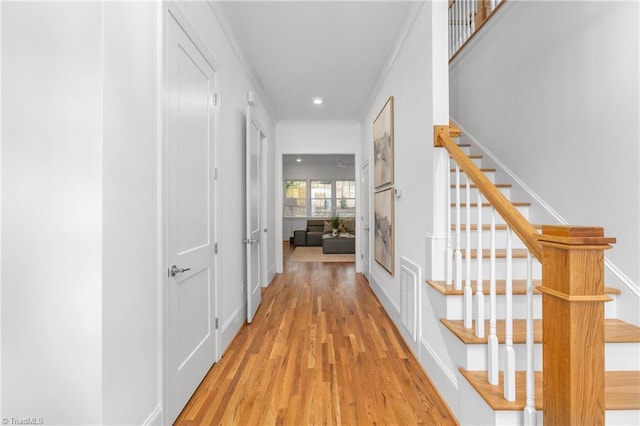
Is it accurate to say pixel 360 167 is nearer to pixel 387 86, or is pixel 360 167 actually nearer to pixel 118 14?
pixel 387 86

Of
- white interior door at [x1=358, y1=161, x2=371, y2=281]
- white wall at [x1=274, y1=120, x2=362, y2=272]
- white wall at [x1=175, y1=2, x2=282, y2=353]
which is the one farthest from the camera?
white wall at [x1=274, y1=120, x2=362, y2=272]

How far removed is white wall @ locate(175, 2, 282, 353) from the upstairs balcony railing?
2.52m

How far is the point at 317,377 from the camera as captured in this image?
2.16 metres

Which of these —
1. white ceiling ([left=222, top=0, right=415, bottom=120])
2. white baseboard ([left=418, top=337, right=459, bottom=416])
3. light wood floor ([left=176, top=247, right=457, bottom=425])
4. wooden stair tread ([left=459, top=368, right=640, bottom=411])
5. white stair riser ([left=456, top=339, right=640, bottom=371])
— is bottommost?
light wood floor ([left=176, top=247, right=457, bottom=425])

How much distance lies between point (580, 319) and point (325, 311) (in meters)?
2.87

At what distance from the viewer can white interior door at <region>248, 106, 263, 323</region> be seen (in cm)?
308

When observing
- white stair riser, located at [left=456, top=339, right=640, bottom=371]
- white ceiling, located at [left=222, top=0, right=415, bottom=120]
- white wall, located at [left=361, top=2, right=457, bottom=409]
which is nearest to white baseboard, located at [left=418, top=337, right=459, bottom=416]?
white wall, located at [left=361, top=2, right=457, bottom=409]

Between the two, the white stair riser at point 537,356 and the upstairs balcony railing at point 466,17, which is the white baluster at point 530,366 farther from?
the upstairs balcony railing at point 466,17

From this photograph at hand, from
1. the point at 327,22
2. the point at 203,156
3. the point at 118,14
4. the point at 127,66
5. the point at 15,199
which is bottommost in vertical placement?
the point at 15,199

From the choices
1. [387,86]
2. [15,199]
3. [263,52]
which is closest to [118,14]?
[15,199]

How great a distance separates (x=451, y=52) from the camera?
3826mm

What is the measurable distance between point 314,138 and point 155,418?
16.2 feet

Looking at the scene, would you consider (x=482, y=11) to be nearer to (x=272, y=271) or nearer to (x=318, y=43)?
(x=318, y=43)

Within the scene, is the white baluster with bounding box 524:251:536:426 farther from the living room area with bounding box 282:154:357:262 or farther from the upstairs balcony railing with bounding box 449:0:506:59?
the living room area with bounding box 282:154:357:262
